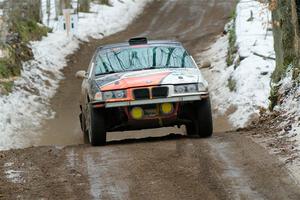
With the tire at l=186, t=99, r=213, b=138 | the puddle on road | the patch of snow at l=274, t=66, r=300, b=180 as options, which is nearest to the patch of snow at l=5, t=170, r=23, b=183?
the puddle on road

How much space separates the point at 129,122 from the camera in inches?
397

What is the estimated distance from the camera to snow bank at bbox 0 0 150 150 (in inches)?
611

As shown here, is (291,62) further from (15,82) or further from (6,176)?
(15,82)

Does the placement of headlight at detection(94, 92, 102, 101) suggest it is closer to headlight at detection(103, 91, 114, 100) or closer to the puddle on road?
headlight at detection(103, 91, 114, 100)

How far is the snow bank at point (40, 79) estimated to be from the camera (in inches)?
611

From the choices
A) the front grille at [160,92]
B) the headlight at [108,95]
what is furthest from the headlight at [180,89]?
the headlight at [108,95]

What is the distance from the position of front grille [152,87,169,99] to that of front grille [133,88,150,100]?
9 cm

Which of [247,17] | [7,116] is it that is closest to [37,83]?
[7,116]

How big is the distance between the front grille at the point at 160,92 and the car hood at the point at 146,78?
0.26ft

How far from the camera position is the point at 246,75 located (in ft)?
56.6

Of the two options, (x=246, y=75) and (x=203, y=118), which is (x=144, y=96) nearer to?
(x=203, y=118)

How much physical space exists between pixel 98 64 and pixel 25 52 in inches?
430

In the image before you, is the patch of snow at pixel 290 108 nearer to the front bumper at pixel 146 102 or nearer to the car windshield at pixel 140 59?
the front bumper at pixel 146 102

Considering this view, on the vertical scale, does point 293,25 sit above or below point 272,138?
above
